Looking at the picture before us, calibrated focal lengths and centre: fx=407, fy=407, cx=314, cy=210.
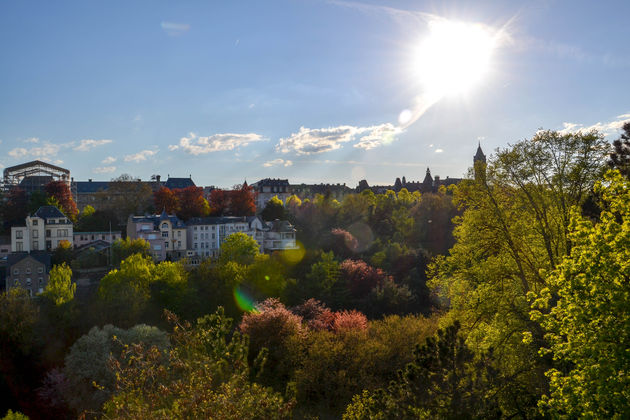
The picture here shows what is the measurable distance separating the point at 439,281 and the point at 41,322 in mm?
32844

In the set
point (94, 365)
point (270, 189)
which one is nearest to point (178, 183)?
point (270, 189)

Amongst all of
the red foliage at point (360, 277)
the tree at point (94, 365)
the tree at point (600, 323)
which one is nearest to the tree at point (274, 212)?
the red foliage at point (360, 277)

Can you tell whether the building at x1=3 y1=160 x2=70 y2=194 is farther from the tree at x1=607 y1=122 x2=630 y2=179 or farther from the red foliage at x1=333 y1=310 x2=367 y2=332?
the tree at x1=607 y1=122 x2=630 y2=179

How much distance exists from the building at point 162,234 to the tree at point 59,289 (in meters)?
13.9

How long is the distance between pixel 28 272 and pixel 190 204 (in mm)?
21813

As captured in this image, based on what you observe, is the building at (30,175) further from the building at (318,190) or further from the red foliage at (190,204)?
the building at (318,190)

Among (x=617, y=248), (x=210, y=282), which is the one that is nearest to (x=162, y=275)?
(x=210, y=282)

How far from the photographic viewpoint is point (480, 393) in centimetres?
1000

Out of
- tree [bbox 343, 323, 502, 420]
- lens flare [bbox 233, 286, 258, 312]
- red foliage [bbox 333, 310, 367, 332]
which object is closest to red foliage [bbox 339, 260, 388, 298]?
lens flare [bbox 233, 286, 258, 312]

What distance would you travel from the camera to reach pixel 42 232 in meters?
48.0

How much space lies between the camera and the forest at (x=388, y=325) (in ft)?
27.6

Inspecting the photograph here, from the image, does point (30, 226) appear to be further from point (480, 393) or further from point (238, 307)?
point (480, 393)

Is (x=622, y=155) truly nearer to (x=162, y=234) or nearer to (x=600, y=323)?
(x=600, y=323)

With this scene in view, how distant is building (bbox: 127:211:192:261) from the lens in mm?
A: 51031
